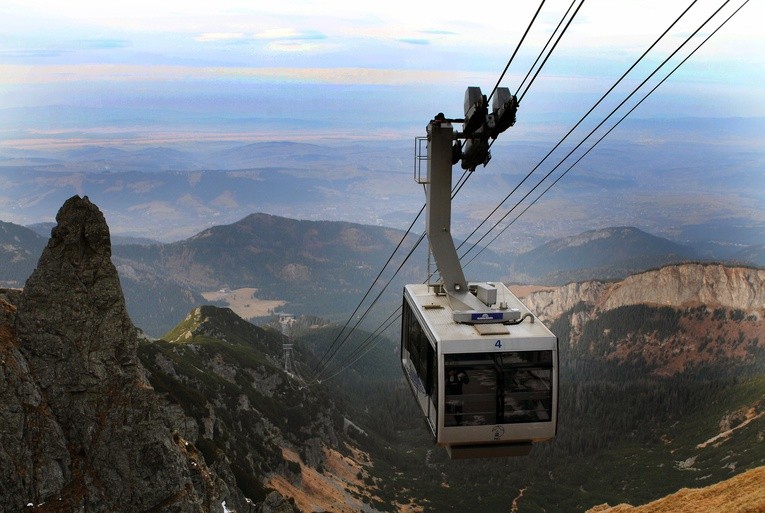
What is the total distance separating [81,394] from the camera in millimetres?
48250

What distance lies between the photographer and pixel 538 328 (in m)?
18.3

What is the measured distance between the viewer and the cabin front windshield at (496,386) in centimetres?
1747

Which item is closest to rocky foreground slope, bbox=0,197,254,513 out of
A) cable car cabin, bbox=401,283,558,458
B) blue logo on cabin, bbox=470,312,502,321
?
cable car cabin, bbox=401,283,558,458

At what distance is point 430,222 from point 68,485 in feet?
129

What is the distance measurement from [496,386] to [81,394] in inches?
1610

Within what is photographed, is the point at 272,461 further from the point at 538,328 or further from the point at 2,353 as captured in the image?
the point at 538,328

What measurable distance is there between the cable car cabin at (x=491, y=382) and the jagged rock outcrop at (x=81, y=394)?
1477 inches

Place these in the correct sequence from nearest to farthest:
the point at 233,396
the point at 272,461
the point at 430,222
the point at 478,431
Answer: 1. the point at 478,431
2. the point at 430,222
3. the point at 272,461
4. the point at 233,396

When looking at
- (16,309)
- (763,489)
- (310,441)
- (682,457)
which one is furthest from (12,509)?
(682,457)

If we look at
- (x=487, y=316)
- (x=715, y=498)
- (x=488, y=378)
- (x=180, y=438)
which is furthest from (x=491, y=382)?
(x=180, y=438)

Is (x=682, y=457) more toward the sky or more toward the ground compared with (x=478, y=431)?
more toward the ground

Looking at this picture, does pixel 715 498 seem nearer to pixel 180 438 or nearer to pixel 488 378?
pixel 488 378

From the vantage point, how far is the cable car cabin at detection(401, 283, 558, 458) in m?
17.4

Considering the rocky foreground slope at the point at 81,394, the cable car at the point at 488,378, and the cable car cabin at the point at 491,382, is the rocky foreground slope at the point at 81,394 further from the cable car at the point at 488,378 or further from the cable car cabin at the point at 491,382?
the cable car cabin at the point at 491,382
